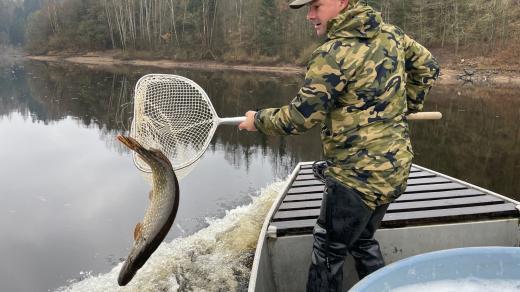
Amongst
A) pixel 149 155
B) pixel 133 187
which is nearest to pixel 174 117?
pixel 149 155

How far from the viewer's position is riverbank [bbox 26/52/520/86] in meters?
33.3

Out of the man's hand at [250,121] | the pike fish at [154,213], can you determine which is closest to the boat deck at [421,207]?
the pike fish at [154,213]

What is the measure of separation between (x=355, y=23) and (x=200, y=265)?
3.99m

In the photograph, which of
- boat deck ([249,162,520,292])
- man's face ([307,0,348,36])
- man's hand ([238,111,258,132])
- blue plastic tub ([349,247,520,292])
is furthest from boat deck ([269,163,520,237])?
man's face ([307,0,348,36])

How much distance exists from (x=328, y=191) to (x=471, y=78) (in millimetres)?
34922

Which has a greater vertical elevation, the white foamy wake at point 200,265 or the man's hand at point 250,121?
the man's hand at point 250,121

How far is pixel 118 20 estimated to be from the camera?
5612 centimetres

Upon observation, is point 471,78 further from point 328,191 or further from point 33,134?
point 328,191

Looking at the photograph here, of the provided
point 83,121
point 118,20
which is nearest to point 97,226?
point 83,121

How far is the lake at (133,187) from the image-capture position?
19.1 feet

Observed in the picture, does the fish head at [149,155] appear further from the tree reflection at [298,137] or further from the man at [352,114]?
the tree reflection at [298,137]

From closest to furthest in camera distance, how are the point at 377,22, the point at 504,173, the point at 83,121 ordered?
1. the point at 377,22
2. the point at 504,173
3. the point at 83,121

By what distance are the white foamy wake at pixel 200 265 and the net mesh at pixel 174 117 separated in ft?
6.75

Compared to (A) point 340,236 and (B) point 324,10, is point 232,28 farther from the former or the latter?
(A) point 340,236
